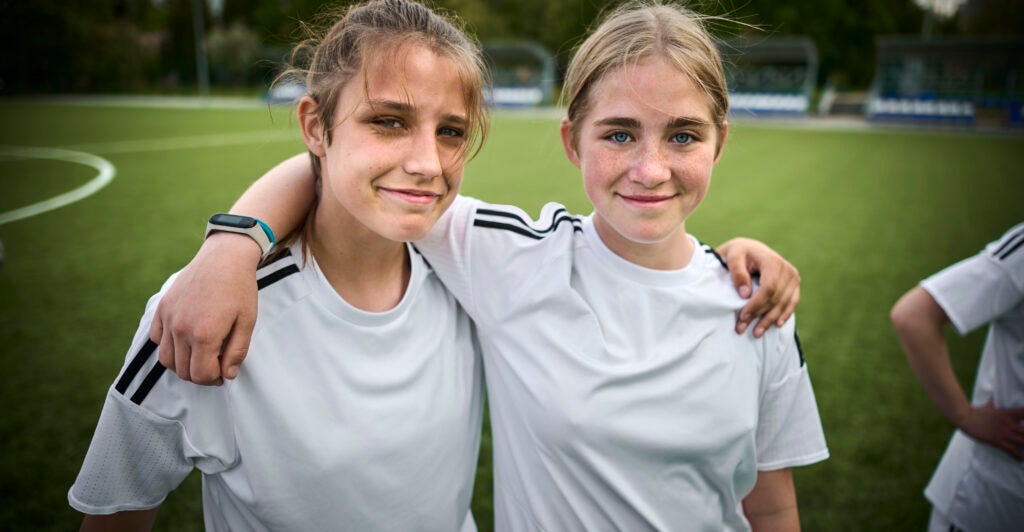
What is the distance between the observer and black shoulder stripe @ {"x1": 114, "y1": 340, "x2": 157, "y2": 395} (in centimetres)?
123

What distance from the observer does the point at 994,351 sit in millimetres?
1959

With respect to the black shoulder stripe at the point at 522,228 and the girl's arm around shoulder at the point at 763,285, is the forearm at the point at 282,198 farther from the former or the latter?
the girl's arm around shoulder at the point at 763,285

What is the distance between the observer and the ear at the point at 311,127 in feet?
4.83

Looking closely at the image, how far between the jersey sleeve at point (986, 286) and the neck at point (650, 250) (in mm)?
896

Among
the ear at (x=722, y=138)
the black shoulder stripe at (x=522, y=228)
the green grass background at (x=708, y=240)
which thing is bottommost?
the green grass background at (x=708, y=240)

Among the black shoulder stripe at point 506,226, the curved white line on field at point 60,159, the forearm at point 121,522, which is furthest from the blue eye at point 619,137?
the curved white line on field at point 60,159

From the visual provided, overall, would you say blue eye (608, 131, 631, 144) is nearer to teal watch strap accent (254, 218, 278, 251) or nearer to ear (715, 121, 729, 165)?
ear (715, 121, 729, 165)

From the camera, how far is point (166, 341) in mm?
1192

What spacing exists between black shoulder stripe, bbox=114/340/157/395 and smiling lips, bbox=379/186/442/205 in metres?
0.60

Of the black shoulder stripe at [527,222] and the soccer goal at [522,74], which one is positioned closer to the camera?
the black shoulder stripe at [527,222]

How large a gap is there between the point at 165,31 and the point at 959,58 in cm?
5592

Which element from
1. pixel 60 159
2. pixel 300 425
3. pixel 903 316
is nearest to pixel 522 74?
pixel 60 159

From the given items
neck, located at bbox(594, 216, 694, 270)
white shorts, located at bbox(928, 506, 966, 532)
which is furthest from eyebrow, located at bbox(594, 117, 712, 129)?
white shorts, located at bbox(928, 506, 966, 532)

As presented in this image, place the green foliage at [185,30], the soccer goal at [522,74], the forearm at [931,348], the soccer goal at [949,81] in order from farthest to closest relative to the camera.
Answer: the green foliage at [185,30] → the soccer goal at [522,74] → the soccer goal at [949,81] → the forearm at [931,348]
